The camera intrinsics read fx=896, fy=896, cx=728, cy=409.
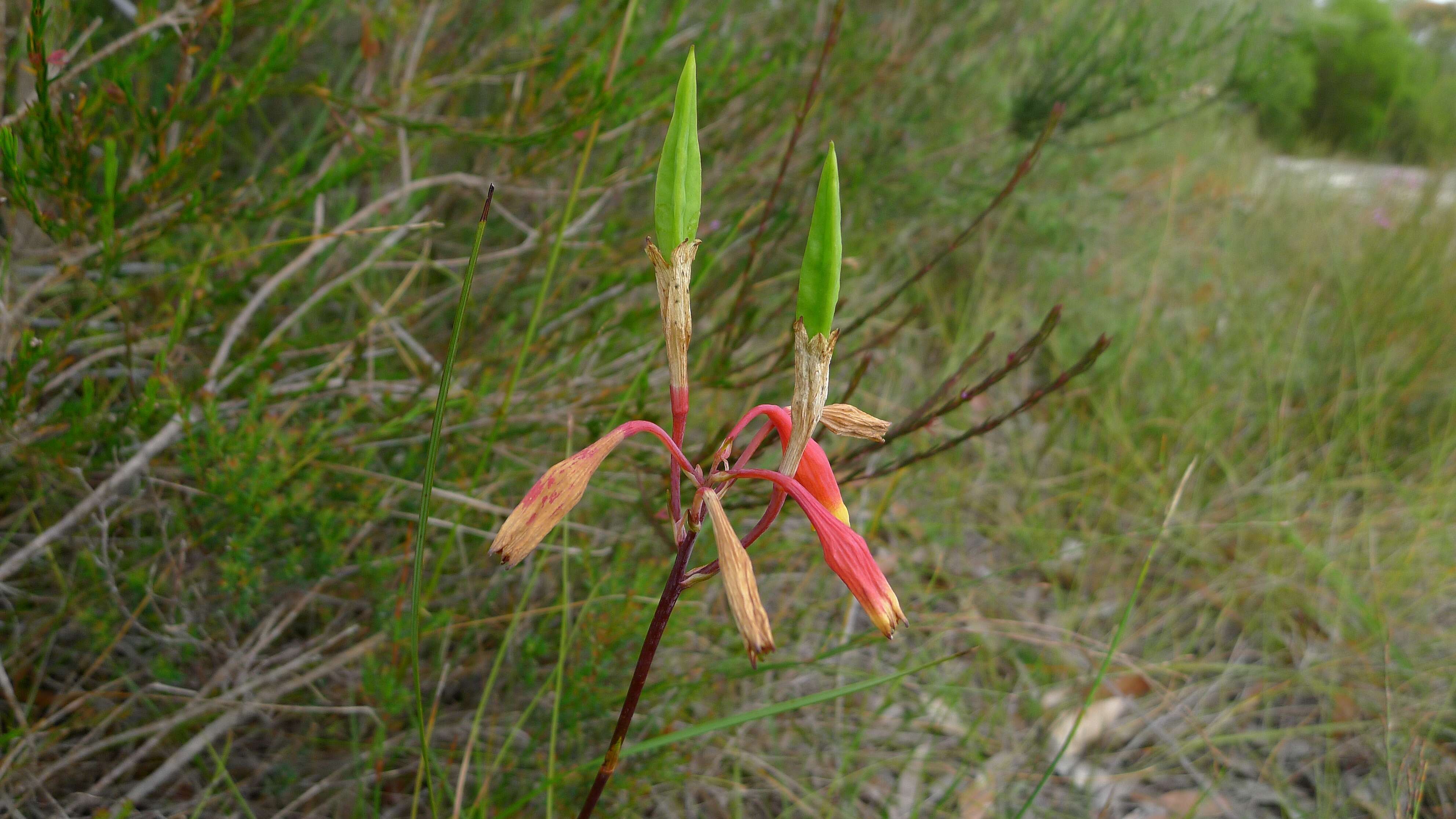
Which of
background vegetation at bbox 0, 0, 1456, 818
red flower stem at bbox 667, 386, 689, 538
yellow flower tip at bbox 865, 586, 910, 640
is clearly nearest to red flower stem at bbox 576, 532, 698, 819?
red flower stem at bbox 667, 386, 689, 538

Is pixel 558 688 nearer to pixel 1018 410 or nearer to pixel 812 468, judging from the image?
pixel 812 468

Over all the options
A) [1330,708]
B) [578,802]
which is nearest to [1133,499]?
[1330,708]

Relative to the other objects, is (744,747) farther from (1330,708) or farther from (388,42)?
(388,42)

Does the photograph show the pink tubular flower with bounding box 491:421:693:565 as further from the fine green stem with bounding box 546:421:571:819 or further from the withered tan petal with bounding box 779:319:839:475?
the fine green stem with bounding box 546:421:571:819

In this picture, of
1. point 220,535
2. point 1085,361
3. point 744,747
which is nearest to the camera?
point 1085,361

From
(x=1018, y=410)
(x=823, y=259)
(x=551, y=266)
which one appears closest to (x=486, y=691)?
(x=551, y=266)

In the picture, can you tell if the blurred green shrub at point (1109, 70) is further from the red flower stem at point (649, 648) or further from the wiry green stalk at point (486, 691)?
the red flower stem at point (649, 648)
